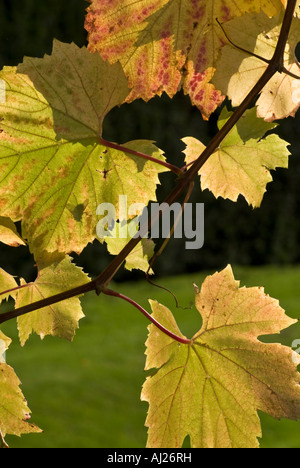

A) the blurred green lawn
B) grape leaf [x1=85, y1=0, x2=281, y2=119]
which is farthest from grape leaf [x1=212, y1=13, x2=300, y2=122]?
the blurred green lawn

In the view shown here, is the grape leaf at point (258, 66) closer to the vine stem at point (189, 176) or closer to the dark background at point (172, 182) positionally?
the vine stem at point (189, 176)

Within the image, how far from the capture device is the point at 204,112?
0.62 metres

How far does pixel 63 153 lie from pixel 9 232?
0.10 metres

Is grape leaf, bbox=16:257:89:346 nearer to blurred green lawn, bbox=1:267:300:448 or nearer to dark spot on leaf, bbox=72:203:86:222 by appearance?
dark spot on leaf, bbox=72:203:86:222

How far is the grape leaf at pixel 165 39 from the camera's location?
586 millimetres

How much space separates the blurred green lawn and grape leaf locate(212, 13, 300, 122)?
11.5ft

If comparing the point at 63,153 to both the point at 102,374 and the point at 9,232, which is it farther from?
the point at 102,374

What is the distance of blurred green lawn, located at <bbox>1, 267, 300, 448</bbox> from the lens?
4.10m

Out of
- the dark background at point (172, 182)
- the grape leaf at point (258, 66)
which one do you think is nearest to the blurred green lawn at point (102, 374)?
the dark background at point (172, 182)

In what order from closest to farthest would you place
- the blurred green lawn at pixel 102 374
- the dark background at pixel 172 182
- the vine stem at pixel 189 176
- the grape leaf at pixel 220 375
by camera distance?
the vine stem at pixel 189 176
the grape leaf at pixel 220 375
the blurred green lawn at pixel 102 374
the dark background at pixel 172 182

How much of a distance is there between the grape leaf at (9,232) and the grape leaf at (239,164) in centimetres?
19
